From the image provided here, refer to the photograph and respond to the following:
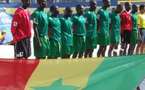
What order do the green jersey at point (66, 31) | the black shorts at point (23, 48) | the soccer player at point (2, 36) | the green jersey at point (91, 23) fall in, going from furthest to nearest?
the soccer player at point (2, 36)
the green jersey at point (91, 23)
the green jersey at point (66, 31)
the black shorts at point (23, 48)

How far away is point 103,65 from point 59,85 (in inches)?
22.9

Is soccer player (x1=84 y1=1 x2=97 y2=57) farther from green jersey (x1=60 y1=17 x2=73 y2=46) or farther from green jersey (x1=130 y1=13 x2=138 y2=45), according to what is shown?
green jersey (x1=130 y1=13 x2=138 y2=45)

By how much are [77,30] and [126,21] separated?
7.33ft

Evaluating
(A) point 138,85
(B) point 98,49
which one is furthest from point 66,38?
(A) point 138,85

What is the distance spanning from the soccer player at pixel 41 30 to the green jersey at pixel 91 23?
1701 mm

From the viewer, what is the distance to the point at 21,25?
10492mm

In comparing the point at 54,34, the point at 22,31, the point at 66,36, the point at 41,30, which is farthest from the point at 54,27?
the point at 22,31

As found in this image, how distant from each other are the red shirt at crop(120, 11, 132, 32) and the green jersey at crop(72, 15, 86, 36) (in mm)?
2005

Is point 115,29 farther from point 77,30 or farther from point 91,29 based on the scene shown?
point 77,30

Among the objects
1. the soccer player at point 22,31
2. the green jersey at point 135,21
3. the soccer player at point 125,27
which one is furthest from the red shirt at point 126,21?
the soccer player at point 22,31

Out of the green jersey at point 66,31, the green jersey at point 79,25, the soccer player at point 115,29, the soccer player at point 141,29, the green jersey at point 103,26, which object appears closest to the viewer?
the green jersey at point 66,31

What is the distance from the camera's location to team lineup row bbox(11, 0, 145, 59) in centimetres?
1066

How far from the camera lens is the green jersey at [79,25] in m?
12.0

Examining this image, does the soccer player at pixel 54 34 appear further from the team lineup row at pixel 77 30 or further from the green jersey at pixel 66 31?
the green jersey at pixel 66 31
